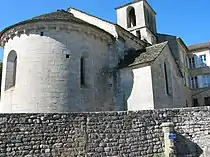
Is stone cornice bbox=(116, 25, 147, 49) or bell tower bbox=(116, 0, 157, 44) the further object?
bell tower bbox=(116, 0, 157, 44)

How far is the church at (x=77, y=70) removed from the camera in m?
12.7

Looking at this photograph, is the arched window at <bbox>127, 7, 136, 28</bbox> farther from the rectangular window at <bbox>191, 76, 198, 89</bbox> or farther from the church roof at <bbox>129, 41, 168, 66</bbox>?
the church roof at <bbox>129, 41, 168, 66</bbox>

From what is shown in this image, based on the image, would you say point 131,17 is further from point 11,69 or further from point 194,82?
point 11,69

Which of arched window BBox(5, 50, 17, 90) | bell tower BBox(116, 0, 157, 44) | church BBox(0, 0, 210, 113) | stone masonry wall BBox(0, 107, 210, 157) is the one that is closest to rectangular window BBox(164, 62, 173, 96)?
church BBox(0, 0, 210, 113)

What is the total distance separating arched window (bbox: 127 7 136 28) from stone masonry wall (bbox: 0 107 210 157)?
17.5 meters

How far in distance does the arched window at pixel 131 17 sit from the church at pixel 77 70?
29.8 feet

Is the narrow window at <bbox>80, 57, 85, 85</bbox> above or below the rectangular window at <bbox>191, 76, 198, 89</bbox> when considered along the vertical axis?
below

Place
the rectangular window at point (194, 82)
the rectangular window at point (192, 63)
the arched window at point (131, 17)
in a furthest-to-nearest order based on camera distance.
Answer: the rectangular window at point (192, 63), the rectangular window at point (194, 82), the arched window at point (131, 17)

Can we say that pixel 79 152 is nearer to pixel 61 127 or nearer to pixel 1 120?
pixel 61 127

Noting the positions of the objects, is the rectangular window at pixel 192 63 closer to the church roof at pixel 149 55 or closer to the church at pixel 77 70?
the church at pixel 77 70

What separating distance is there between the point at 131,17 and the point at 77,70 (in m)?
14.8

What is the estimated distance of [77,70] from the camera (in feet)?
44.2

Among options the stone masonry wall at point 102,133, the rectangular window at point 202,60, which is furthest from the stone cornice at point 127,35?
the rectangular window at point 202,60

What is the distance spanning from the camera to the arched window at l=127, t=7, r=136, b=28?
25.3m
